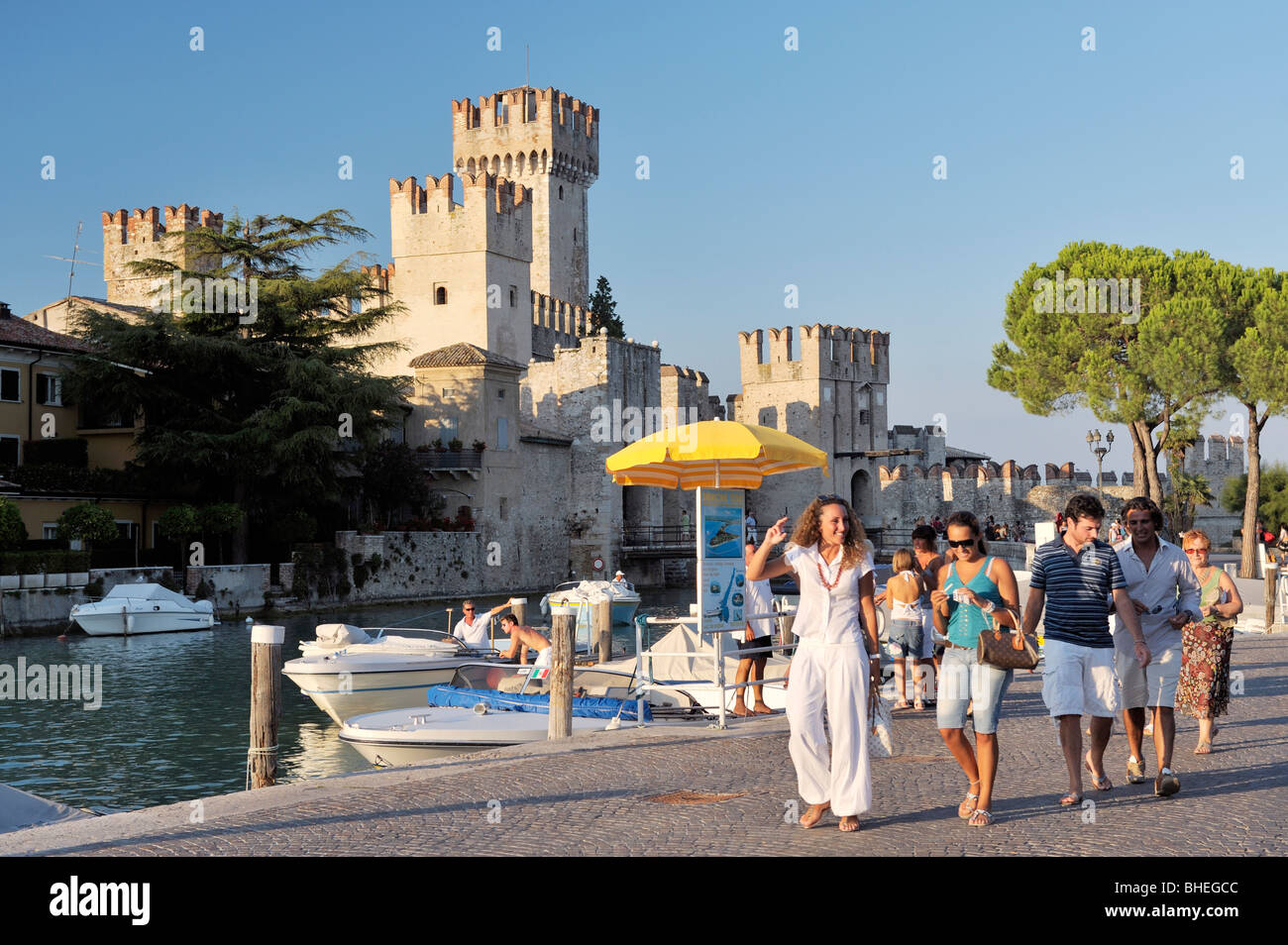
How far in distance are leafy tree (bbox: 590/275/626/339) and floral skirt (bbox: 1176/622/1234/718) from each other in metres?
63.7

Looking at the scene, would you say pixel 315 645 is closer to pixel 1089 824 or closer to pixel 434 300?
pixel 1089 824

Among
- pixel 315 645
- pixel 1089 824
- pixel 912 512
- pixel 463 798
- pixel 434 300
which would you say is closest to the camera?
pixel 1089 824

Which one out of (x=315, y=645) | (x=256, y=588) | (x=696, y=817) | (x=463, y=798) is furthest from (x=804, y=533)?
(x=256, y=588)

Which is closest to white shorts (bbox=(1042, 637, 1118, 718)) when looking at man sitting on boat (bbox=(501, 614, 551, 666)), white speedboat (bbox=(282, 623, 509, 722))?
man sitting on boat (bbox=(501, 614, 551, 666))

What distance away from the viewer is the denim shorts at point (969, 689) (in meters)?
7.02

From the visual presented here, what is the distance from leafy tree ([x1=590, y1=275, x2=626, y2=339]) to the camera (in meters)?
73.3

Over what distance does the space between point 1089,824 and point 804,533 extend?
210cm

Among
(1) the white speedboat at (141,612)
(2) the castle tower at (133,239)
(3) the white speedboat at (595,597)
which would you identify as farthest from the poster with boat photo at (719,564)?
(2) the castle tower at (133,239)

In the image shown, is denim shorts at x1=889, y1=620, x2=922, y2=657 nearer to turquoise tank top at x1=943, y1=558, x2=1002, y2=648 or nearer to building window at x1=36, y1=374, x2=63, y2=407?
turquoise tank top at x1=943, y1=558, x2=1002, y2=648

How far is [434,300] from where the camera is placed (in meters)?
55.8

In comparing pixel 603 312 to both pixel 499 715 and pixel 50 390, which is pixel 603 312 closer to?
pixel 50 390

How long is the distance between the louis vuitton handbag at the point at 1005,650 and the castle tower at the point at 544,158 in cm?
6725

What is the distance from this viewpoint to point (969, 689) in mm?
7148

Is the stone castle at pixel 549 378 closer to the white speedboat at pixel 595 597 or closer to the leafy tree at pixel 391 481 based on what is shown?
the leafy tree at pixel 391 481
